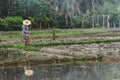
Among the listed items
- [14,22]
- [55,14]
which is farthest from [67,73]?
[55,14]

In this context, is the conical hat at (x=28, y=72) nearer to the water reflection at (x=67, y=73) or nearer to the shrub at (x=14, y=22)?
the water reflection at (x=67, y=73)

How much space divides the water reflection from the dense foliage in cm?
2383

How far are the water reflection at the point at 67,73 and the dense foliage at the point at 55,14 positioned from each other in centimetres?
2383

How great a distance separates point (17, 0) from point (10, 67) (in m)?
29.3

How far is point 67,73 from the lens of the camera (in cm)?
1068

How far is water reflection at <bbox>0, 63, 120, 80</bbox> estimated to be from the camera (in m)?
9.86

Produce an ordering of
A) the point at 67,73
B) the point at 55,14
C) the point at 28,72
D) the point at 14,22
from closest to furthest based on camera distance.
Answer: the point at 67,73
the point at 28,72
the point at 14,22
the point at 55,14

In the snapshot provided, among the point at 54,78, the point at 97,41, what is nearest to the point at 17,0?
the point at 97,41

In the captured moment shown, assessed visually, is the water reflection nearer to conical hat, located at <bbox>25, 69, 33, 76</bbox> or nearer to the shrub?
conical hat, located at <bbox>25, 69, 33, 76</bbox>

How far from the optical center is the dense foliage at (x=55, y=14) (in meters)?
40.1

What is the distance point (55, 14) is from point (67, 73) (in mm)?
33342

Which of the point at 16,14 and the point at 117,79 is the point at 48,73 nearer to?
the point at 117,79

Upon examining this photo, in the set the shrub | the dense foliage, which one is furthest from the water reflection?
the shrub

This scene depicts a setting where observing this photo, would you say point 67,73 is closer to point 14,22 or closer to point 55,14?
point 14,22
